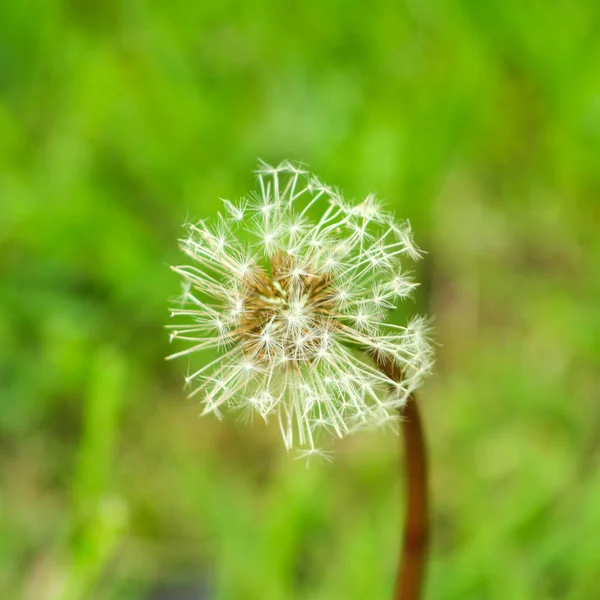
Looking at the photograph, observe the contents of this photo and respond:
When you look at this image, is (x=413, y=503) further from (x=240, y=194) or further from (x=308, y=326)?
(x=240, y=194)

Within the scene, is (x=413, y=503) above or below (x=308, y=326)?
below

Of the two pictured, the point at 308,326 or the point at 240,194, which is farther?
the point at 240,194

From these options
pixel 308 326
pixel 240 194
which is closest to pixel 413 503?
pixel 308 326

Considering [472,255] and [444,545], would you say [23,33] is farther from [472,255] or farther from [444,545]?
[444,545]

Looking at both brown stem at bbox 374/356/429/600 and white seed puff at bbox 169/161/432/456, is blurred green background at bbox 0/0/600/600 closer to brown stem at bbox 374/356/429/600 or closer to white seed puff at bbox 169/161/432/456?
brown stem at bbox 374/356/429/600

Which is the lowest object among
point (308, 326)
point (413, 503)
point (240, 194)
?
point (413, 503)

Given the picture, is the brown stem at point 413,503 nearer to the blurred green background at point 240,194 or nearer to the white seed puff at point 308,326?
the white seed puff at point 308,326
